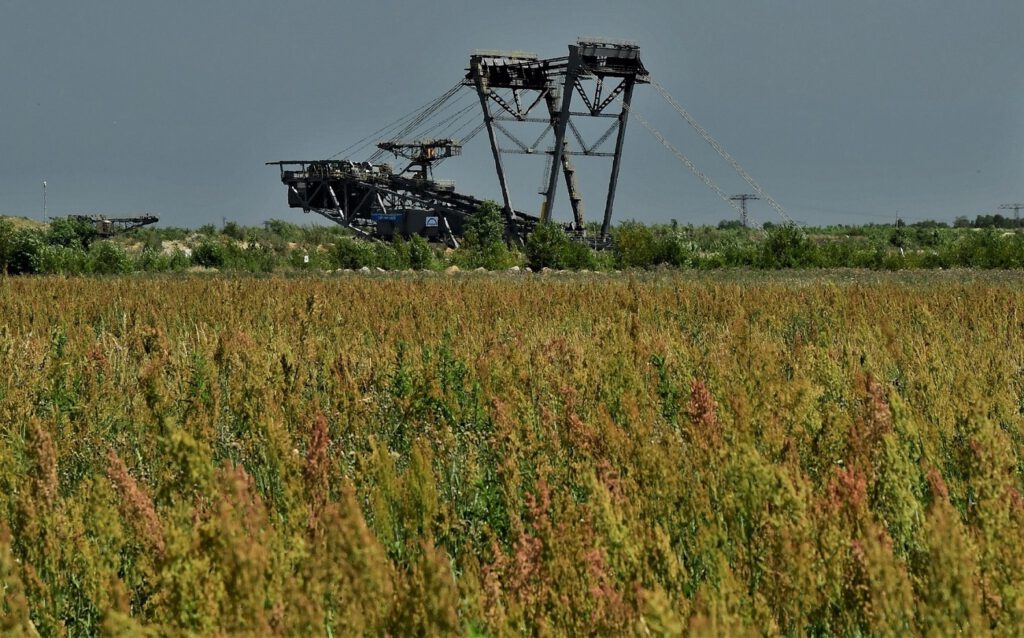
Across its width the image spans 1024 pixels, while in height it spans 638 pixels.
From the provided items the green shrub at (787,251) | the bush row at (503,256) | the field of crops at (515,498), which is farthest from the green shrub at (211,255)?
the field of crops at (515,498)

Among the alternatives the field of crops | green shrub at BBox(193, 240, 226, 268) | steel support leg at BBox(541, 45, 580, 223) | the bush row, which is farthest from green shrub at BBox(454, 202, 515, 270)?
the field of crops

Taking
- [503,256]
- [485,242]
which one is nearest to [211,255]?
[503,256]

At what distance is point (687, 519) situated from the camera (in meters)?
3.21

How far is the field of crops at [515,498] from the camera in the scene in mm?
2066

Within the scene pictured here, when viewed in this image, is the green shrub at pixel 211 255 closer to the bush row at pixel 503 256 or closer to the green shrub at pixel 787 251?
the bush row at pixel 503 256

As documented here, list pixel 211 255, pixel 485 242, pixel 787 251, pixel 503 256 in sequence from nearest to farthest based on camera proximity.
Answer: pixel 211 255 → pixel 787 251 → pixel 503 256 → pixel 485 242

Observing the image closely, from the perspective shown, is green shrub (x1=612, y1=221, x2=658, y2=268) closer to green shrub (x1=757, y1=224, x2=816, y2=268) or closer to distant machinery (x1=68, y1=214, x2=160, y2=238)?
green shrub (x1=757, y1=224, x2=816, y2=268)

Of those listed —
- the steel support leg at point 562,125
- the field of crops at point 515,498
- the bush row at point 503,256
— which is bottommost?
the field of crops at point 515,498

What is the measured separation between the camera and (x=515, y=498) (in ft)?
9.92

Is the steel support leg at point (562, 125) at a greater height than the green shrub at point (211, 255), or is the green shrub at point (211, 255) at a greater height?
the steel support leg at point (562, 125)

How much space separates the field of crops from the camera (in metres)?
2.07

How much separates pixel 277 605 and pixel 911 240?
54207 millimetres

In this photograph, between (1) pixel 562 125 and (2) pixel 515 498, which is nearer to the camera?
(2) pixel 515 498

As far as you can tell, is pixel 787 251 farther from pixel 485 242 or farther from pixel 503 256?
pixel 485 242
